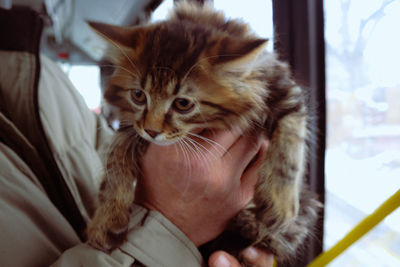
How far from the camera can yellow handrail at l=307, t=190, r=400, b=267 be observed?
1.60ft

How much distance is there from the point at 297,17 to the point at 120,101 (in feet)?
2.29

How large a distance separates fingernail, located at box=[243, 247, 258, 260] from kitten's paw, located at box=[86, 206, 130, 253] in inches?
13.7

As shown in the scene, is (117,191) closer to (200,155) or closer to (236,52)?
(200,155)

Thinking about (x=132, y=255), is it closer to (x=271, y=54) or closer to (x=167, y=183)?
(x=167, y=183)

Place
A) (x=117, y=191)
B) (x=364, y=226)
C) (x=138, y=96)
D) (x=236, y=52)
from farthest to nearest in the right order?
(x=117, y=191)
(x=138, y=96)
(x=236, y=52)
(x=364, y=226)

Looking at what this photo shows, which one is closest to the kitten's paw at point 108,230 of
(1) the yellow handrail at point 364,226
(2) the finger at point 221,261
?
(2) the finger at point 221,261

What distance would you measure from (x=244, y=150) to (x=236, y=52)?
10.6 inches

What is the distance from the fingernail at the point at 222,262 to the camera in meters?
0.69

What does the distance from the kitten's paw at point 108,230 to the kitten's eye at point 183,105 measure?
32 cm

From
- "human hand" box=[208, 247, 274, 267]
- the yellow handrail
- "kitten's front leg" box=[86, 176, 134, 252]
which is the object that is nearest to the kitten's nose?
"kitten's front leg" box=[86, 176, 134, 252]

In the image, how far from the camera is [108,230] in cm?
76

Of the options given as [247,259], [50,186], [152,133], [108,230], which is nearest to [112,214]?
[108,230]

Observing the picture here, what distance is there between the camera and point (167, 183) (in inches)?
29.0

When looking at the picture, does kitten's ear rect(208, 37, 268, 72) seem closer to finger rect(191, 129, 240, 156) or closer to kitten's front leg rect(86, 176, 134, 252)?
finger rect(191, 129, 240, 156)
